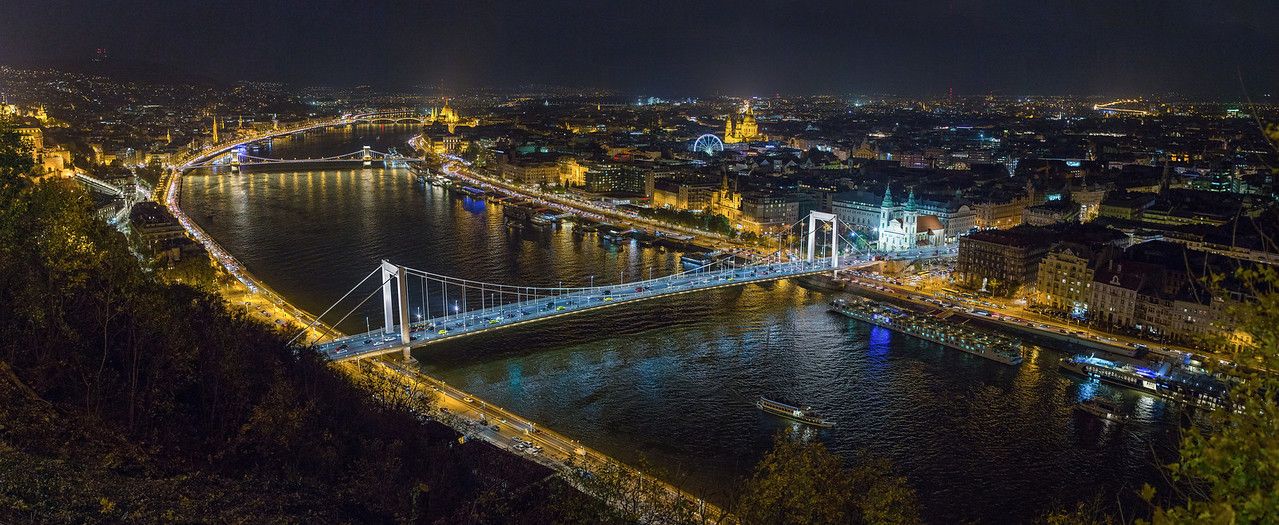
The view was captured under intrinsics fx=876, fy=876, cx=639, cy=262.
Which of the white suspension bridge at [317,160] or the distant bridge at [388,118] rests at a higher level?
the distant bridge at [388,118]

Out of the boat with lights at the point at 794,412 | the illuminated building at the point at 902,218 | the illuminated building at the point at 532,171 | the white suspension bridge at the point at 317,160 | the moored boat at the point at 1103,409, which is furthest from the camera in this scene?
the white suspension bridge at the point at 317,160

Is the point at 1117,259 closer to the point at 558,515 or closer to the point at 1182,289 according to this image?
the point at 1182,289

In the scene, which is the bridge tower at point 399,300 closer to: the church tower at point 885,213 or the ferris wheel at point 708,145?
the church tower at point 885,213

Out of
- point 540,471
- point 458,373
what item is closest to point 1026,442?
point 540,471

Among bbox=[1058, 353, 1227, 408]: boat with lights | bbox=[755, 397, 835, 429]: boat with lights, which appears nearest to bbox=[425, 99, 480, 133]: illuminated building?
bbox=[1058, 353, 1227, 408]: boat with lights


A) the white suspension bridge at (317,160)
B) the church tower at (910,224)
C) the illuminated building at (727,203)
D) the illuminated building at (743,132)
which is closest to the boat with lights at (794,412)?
the church tower at (910,224)

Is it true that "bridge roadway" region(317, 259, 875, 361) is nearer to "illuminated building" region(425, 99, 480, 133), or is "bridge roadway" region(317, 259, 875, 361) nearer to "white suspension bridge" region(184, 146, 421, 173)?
"white suspension bridge" region(184, 146, 421, 173)

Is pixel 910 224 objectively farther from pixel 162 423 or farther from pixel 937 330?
pixel 162 423
